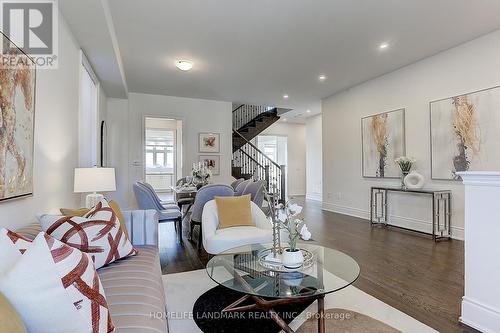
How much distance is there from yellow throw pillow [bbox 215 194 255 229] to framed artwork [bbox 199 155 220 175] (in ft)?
13.2

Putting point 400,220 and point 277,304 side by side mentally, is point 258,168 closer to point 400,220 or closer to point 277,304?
point 400,220

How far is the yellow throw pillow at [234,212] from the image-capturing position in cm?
319

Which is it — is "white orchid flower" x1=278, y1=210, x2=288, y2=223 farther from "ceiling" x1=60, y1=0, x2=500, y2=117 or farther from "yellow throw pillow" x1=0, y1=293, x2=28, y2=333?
"ceiling" x1=60, y1=0, x2=500, y2=117

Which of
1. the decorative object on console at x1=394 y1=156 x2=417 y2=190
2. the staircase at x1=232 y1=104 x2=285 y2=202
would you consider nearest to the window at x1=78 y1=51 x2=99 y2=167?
the staircase at x1=232 y1=104 x2=285 y2=202

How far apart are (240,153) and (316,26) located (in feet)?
18.4

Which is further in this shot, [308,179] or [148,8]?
[308,179]

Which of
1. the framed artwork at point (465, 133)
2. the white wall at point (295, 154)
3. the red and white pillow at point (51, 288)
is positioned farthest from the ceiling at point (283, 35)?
the white wall at point (295, 154)

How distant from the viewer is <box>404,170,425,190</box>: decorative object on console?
452cm

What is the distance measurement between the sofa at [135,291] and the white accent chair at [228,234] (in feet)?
2.21

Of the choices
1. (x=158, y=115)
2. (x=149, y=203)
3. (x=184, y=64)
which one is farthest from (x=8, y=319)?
(x=158, y=115)

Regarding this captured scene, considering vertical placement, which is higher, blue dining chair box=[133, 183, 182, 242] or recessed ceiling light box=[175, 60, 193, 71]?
recessed ceiling light box=[175, 60, 193, 71]

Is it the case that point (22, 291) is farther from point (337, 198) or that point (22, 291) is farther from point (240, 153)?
point (240, 153)

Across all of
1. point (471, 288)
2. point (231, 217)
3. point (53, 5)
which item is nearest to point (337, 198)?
point (231, 217)

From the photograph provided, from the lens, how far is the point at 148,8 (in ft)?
10.2
